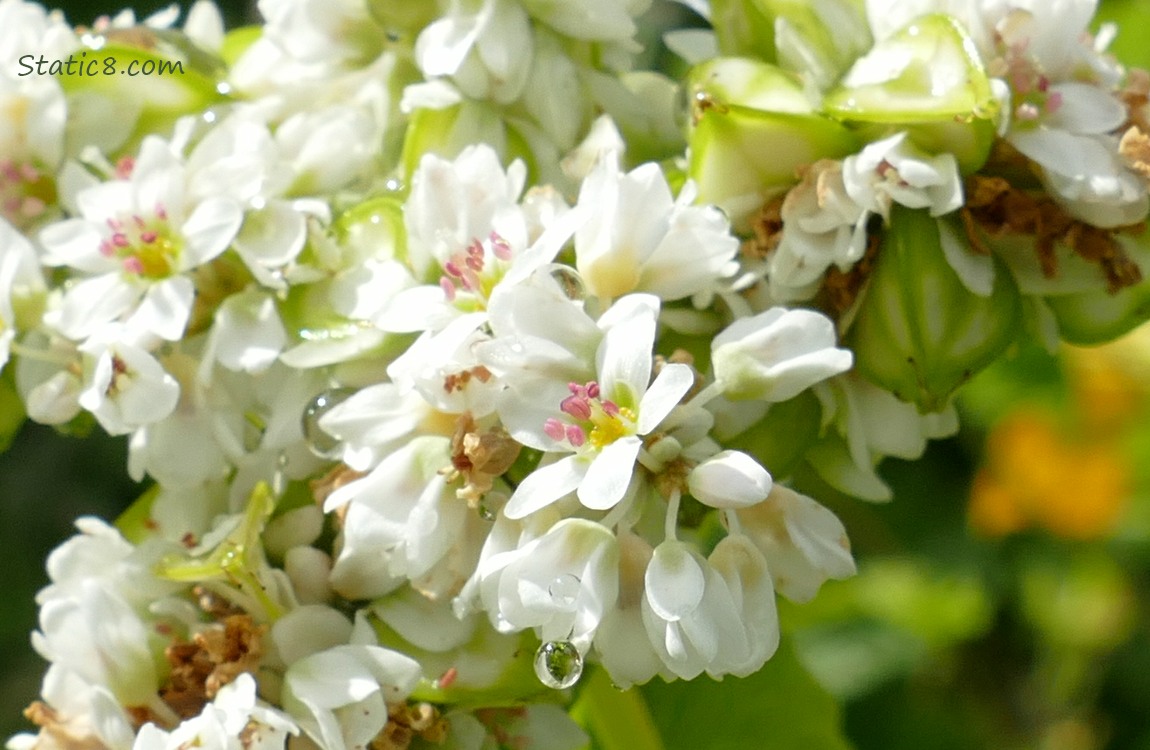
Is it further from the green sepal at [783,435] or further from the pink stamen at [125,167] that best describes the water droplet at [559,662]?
the pink stamen at [125,167]

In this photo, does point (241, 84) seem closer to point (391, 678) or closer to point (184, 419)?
point (184, 419)

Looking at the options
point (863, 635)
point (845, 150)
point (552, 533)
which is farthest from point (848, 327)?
point (863, 635)

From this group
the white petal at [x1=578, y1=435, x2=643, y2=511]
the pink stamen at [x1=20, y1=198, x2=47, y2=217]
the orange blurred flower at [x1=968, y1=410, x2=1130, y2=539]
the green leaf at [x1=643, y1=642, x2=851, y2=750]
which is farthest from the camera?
the orange blurred flower at [x1=968, y1=410, x2=1130, y2=539]

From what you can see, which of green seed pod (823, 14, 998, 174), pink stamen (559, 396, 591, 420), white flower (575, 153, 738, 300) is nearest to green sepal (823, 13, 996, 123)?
green seed pod (823, 14, 998, 174)

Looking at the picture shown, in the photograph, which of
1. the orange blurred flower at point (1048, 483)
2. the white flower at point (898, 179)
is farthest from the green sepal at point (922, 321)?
the orange blurred flower at point (1048, 483)

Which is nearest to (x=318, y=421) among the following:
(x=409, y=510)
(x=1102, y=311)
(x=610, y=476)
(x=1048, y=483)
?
(x=409, y=510)

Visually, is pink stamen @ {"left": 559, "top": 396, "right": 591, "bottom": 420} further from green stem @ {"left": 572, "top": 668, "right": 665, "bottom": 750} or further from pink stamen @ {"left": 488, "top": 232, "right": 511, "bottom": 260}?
green stem @ {"left": 572, "top": 668, "right": 665, "bottom": 750}
